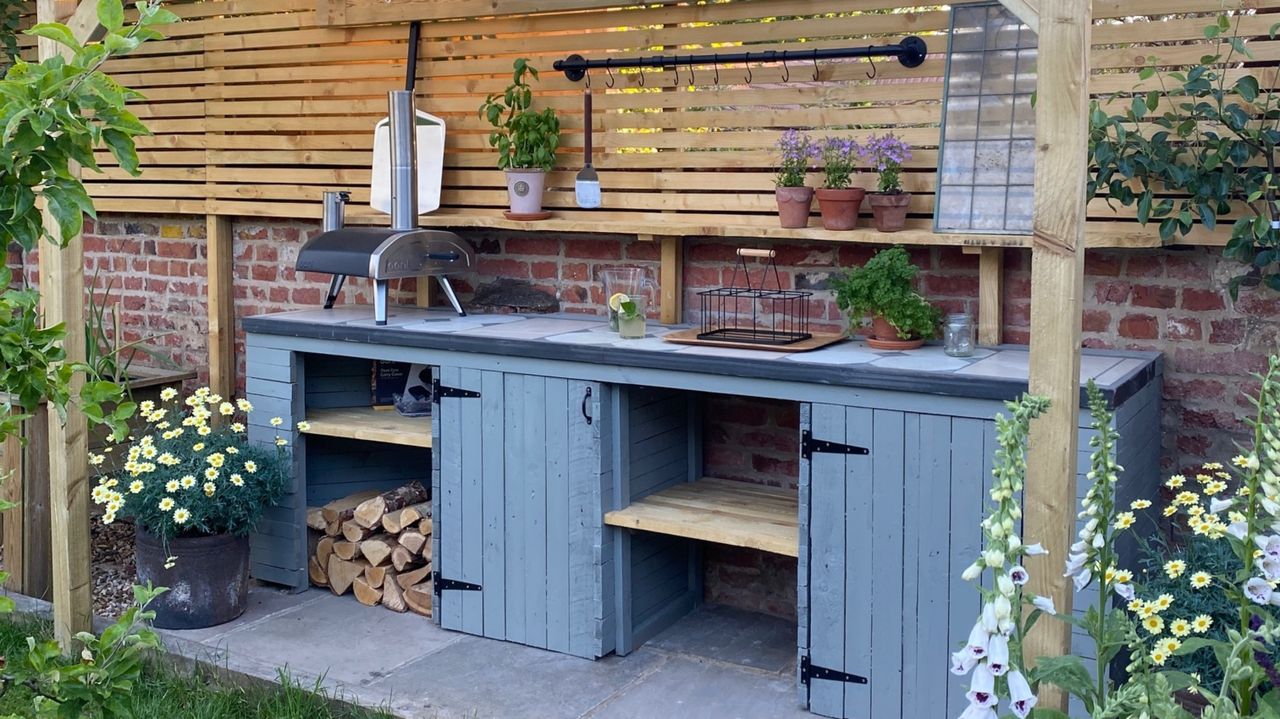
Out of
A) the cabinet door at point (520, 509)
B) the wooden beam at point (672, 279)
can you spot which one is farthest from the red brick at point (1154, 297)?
the cabinet door at point (520, 509)

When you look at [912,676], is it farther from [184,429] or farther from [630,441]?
[184,429]

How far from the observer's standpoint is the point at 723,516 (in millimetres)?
4023

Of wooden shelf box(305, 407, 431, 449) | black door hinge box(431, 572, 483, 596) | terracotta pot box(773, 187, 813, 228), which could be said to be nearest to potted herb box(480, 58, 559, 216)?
wooden shelf box(305, 407, 431, 449)

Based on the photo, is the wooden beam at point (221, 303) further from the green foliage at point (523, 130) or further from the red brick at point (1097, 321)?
the red brick at point (1097, 321)

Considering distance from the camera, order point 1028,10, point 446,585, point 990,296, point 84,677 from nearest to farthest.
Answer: point 84,677 < point 1028,10 < point 990,296 < point 446,585

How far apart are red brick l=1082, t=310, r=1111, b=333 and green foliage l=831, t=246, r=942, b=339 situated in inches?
18.0

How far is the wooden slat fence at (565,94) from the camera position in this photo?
4.01 m

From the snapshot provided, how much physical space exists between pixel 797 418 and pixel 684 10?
1.44 meters

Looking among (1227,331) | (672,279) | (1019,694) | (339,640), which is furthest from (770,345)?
(1019,694)

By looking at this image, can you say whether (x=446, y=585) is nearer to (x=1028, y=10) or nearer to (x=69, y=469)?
(x=69, y=469)

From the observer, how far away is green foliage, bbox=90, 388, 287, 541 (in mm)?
4320

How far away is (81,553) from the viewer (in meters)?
4.08

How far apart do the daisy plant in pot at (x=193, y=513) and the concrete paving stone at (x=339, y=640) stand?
0.60ft

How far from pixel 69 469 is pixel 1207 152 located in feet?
11.2
